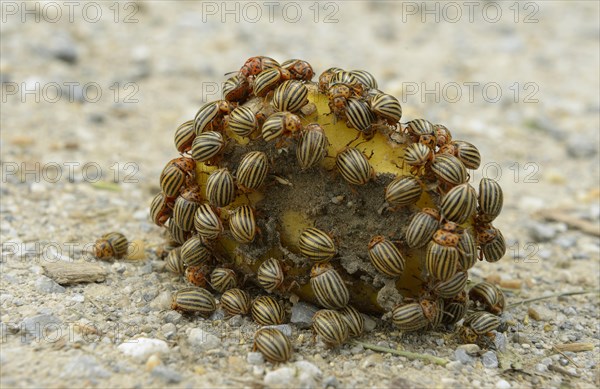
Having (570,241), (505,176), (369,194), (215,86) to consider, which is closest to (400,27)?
(215,86)

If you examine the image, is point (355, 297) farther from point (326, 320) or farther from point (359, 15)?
point (359, 15)

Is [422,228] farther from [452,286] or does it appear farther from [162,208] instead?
[162,208]

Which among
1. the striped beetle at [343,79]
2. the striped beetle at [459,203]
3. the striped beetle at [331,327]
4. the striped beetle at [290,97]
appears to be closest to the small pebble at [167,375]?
the striped beetle at [331,327]

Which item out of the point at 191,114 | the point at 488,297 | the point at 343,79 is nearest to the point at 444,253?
the point at 488,297

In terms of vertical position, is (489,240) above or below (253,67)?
below

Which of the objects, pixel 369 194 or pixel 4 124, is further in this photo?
pixel 4 124

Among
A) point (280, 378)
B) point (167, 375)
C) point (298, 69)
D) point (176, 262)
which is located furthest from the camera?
point (176, 262)
